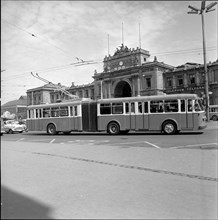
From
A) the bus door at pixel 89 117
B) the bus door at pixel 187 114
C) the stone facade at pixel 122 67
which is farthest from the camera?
the bus door at pixel 89 117

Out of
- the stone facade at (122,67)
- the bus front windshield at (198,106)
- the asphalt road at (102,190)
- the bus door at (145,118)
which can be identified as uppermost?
the stone facade at (122,67)

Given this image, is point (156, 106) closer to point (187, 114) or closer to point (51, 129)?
point (187, 114)

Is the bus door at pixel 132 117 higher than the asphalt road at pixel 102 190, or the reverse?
the bus door at pixel 132 117

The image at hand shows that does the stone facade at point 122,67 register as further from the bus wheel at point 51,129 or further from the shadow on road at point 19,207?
the bus wheel at point 51,129

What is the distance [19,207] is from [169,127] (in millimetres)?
11631

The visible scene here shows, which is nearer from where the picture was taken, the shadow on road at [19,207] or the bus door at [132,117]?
the shadow on road at [19,207]

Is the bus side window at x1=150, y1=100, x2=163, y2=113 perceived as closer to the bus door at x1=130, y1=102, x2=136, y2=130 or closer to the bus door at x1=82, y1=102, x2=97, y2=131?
the bus door at x1=130, y1=102, x2=136, y2=130

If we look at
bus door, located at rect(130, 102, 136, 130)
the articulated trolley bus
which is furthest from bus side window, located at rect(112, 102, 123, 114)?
bus door, located at rect(130, 102, 136, 130)

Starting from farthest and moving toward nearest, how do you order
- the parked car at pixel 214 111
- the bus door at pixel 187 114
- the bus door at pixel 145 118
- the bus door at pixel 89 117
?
the parked car at pixel 214 111, the bus door at pixel 89 117, the bus door at pixel 145 118, the bus door at pixel 187 114

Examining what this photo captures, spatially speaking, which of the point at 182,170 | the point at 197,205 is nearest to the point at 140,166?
the point at 182,170

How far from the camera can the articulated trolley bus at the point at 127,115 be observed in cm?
1280

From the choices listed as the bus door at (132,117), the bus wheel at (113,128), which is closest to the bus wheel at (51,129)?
the bus wheel at (113,128)

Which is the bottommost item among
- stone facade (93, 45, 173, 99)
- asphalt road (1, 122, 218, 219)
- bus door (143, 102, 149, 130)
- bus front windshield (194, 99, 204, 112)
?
asphalt road (1, 122, 218, 219)

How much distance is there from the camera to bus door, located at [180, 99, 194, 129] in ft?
41.5
